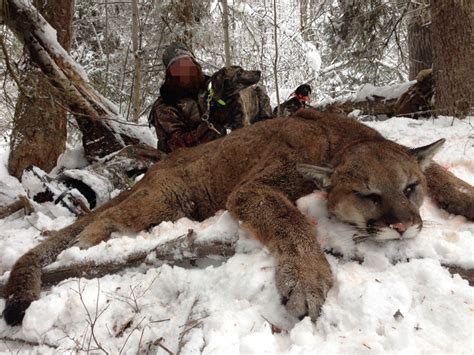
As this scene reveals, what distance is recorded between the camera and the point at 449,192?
3.67 m

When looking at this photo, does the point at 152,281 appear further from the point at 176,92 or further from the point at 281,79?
the point at 281,79

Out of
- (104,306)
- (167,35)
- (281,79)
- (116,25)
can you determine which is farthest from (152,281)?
(281,79)

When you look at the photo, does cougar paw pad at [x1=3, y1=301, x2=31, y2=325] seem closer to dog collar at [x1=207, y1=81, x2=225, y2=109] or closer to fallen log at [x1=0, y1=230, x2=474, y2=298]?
fallen log at [x1=0, y1=230, x2=474, y2=298]

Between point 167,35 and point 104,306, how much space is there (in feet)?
36.8

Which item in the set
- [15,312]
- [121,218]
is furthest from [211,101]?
[15,312]

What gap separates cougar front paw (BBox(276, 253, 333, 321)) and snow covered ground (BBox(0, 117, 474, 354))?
60 mm

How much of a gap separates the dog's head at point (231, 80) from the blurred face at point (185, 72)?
0.45m

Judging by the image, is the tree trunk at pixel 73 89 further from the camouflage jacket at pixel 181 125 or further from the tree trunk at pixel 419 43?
the tree trunk at pixel 419 43

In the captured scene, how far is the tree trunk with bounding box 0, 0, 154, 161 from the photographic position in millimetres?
6531

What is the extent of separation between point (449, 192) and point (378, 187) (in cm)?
92

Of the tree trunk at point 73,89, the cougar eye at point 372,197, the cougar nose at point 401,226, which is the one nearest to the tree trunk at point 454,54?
the cougar eye at point 372,197

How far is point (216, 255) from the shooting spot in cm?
322

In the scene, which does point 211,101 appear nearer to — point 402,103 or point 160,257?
point 402,103

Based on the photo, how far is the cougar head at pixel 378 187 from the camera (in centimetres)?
294
